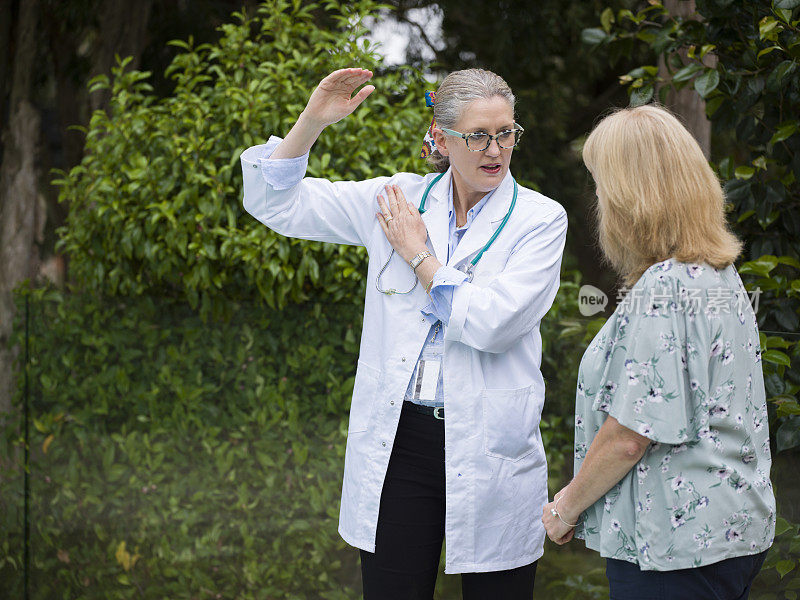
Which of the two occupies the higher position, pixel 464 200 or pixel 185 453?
pixel 464 200

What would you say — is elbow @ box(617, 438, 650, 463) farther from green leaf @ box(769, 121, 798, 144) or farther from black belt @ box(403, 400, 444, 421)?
green leaf @ box(769, 121, 798, 144)

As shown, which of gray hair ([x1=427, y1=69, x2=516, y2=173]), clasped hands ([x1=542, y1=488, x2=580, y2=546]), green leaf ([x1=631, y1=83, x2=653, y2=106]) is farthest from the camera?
green leaf ([x1=631, y1=83, x2=653, y2=106])

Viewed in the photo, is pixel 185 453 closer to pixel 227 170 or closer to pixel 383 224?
pixel 227 170

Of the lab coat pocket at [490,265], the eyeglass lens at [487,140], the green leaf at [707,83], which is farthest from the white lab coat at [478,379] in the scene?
the green leaf at [707,83]

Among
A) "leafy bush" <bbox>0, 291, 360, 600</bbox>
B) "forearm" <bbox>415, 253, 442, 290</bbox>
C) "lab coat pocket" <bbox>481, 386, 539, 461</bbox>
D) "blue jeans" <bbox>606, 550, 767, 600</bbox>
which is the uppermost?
"forearm" <bbox>415, 253, 442, 290</bbox>

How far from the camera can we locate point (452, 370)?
6.82 ft

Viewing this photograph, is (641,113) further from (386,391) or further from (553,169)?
(553,169)

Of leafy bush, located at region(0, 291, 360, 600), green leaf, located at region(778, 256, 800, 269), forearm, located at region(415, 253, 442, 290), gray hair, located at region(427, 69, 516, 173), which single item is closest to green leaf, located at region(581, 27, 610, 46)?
green leaf, located at region(778, 256, 800, 269)

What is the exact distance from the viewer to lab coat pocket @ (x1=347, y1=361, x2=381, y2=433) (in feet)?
7.16

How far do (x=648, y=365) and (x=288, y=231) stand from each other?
3.52 ft

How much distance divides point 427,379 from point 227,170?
5.11 feet

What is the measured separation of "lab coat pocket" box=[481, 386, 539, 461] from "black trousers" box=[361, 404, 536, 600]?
0.42ft

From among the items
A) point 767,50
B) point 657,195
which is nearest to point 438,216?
point 657,195

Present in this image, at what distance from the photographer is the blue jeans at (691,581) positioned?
1677mm
